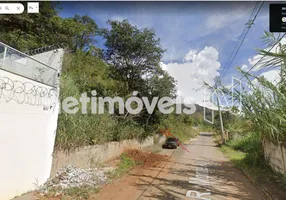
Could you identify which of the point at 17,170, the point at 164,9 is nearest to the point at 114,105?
the point at 17,170

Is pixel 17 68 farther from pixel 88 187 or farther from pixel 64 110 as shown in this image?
pixel 88 187

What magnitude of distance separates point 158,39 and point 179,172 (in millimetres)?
9222

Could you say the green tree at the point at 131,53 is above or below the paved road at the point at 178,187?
above

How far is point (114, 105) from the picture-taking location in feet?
40.1

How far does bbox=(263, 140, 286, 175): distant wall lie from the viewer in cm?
610

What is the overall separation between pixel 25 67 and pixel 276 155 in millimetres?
7689

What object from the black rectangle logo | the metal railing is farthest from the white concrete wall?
the black rectangle logo

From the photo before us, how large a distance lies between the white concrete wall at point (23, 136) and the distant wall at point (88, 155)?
39 centimetres

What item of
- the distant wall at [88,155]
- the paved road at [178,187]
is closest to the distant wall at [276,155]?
the paved road at [178,187]

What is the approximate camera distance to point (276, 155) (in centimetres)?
678

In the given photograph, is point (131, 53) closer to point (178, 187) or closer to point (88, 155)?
point (88, 155)

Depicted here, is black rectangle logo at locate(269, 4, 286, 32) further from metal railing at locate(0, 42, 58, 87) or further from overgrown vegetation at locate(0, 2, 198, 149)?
overgrown vegetation at locate(0, 2, 198, 149)

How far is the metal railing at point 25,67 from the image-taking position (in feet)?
13.6

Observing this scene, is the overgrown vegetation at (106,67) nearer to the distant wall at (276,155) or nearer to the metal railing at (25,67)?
the metal railing at (25,67)
